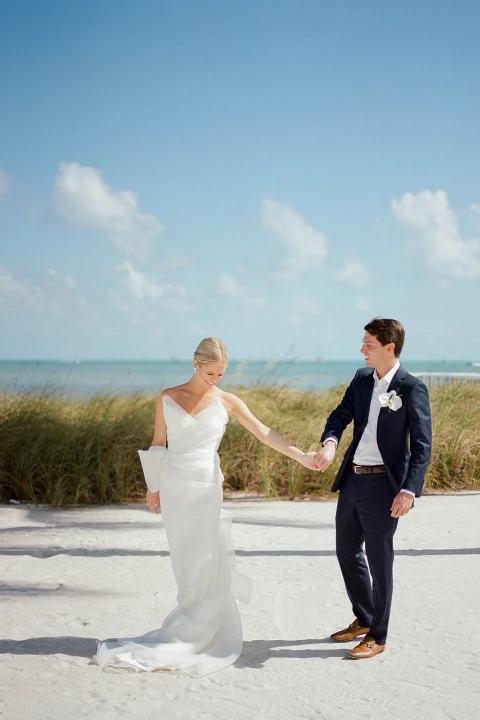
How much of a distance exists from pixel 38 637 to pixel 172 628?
940mm

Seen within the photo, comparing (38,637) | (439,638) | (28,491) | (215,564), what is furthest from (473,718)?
(28,491)

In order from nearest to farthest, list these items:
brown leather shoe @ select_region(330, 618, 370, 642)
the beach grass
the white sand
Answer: the white sand, brown leather shoe @ select_region(330, 618, 370, 642), the beach grass

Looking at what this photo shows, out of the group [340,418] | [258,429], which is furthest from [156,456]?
[340,418]

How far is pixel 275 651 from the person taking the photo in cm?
493

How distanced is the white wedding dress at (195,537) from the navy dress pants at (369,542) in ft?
2.27

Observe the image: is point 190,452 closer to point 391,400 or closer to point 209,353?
point 209,353

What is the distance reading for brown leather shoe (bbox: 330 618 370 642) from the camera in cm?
508

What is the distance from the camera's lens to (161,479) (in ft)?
15.9

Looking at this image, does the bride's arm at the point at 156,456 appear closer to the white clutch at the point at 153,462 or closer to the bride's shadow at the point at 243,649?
the white clutch at the point at 153,462

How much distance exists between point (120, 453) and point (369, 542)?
19.5 feet

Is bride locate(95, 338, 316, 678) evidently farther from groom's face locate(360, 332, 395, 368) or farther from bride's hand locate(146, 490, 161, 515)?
groom's face locate(360, 332, 395, 368)

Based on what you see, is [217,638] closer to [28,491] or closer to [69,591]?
[69,591]

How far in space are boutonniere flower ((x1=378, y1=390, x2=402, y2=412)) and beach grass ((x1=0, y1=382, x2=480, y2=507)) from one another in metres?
5.67

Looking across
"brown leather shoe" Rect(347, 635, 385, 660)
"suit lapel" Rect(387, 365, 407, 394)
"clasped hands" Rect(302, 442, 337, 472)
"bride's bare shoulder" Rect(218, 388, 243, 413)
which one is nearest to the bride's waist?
"bride's bare shoulder" Rect(218, 388, 243, 413)
